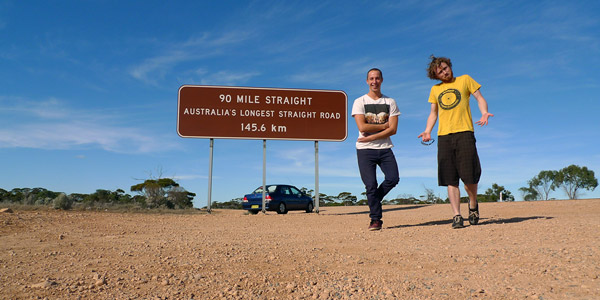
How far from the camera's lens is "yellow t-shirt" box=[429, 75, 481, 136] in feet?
16.7

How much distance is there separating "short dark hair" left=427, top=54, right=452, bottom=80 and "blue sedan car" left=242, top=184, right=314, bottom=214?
9291mm

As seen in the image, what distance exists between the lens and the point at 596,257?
302 cm

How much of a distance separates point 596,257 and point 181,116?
1090 centimetres

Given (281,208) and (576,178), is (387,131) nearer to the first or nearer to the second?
(281,208)

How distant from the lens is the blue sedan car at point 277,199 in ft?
45.8

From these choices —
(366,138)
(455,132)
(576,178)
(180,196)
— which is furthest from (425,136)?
(576,178)

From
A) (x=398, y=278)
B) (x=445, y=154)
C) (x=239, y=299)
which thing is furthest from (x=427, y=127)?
(x=239, y=299)

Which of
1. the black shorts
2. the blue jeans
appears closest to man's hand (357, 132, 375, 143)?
the blue jeans

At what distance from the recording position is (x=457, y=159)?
5.14m

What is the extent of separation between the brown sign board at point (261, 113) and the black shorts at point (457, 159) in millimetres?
7301

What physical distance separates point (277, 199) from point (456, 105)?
31.9ft

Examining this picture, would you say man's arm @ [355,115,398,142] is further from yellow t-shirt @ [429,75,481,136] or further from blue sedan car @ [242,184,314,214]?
blue sedan car @ [242,184,314,214]

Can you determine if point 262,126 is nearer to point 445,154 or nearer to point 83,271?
point 445,154

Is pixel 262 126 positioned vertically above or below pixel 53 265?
above
